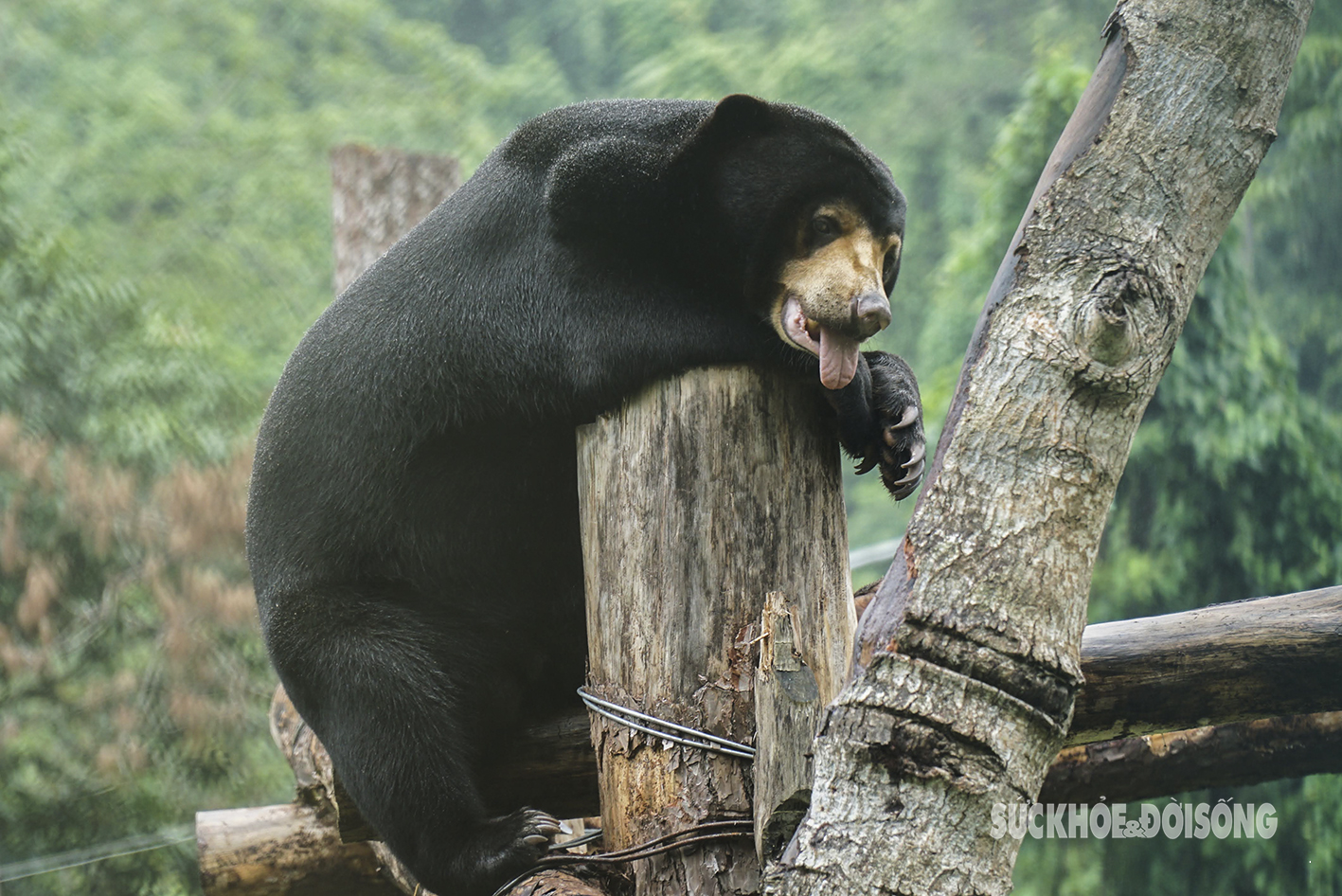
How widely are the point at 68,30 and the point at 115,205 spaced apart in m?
2.94

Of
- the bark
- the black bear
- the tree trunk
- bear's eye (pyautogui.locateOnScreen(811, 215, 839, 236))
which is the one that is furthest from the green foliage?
the bark

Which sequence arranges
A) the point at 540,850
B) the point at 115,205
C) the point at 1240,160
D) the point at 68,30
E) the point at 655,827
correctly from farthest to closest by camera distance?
the point at 68,30 → the point at 115,205 → the point at 540,850 → the point at 655,827 → the point at 1240,160

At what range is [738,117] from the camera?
90.8 inches

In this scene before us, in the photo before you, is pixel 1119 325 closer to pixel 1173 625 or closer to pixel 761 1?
pixel 1173 625

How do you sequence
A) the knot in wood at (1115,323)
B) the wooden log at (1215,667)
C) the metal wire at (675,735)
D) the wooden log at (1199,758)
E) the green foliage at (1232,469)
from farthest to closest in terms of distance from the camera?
the green foliage at (1232,469), the wooden log at (1199,758), the wooden log at (1215,667), the metal wire at (675,735), the knot in wood at (1115,323)

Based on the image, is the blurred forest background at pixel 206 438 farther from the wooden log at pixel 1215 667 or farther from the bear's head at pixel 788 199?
the wooden log at pixel 1215 667

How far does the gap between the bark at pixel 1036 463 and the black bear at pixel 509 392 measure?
0.50m

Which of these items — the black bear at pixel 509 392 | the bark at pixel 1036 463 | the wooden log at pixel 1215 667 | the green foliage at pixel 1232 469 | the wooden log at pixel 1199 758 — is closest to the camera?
the bark at pixel 1036 463

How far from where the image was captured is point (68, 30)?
46.9 feet

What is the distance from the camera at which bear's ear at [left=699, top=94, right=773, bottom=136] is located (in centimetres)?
228

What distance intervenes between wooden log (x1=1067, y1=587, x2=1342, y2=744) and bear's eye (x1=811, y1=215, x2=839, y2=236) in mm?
1010

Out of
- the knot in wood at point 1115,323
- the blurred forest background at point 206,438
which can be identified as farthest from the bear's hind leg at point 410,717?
the blurred forest background at point 206,438

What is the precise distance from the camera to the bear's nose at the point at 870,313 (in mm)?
2090

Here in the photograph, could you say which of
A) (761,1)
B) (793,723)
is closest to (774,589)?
(793,723)
